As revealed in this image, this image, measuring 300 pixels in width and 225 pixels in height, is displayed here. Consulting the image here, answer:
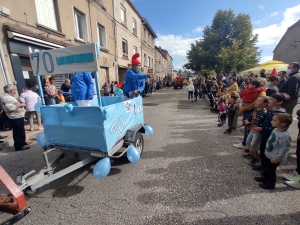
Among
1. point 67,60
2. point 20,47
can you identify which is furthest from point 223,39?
point 67,60

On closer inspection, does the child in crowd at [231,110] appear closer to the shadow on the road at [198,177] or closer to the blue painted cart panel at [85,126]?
the shadow on the road at [198,177]

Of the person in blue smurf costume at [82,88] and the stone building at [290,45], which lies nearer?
the person in blue smurf costume at [82,88]

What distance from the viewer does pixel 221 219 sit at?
1.90 metres

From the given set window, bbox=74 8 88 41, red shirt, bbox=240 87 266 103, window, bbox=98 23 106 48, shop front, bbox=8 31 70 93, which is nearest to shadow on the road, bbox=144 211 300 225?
red shirt, bbox=240 87 266 103

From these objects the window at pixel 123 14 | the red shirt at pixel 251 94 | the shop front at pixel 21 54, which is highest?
the window at pixel 123 14

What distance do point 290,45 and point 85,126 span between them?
100 feet

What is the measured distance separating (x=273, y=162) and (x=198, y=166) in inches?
49.7

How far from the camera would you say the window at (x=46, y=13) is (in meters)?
7.18

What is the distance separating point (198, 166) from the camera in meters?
3.10

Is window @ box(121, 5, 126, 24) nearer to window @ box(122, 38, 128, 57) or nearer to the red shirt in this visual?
window @ box(122, 38, 128, 57)

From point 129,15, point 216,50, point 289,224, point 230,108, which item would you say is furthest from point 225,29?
point 289,224

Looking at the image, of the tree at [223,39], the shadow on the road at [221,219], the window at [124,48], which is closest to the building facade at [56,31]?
the window at [124,48]

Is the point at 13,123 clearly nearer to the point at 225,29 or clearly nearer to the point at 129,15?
the point at 129,15

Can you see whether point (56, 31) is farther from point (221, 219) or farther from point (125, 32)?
point (221, 219)
